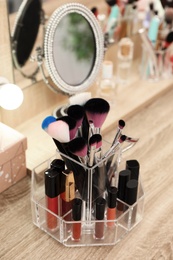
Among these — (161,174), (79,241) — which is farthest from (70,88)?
(79,241)

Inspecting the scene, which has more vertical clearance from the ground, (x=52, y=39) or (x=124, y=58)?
(x=52, y=39)

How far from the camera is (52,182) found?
32.0 inches

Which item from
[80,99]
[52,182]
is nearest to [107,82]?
[80,99]

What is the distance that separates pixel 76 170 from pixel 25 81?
39cm

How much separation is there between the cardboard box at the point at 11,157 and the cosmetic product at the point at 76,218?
7.7 inches

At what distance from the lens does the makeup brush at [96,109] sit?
809 mm

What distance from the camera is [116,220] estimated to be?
82cm

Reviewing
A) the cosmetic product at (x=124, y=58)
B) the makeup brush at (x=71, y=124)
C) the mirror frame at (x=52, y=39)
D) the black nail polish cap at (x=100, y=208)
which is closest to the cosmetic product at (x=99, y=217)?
the black nail polish cap at (x=100, y=208)

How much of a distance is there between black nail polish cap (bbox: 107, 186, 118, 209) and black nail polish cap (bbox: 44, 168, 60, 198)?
3.7 inches

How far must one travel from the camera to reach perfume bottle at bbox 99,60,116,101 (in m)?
1.18

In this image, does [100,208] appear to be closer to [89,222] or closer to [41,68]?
[89,222]

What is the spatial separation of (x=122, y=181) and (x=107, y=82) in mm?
419

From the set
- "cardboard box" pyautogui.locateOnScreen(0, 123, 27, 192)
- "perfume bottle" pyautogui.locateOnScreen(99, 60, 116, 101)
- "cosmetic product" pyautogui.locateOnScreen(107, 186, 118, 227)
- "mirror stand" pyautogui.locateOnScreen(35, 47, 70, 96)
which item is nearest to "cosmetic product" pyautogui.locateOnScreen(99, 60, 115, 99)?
"perfume bottle" pyautogui.locateOnScreen(99, 60, 116, 101)

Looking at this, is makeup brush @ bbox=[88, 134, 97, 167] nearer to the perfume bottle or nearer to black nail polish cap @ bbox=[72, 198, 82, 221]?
black nail polish cap @ bbox=[72, 198, 82, 221]
